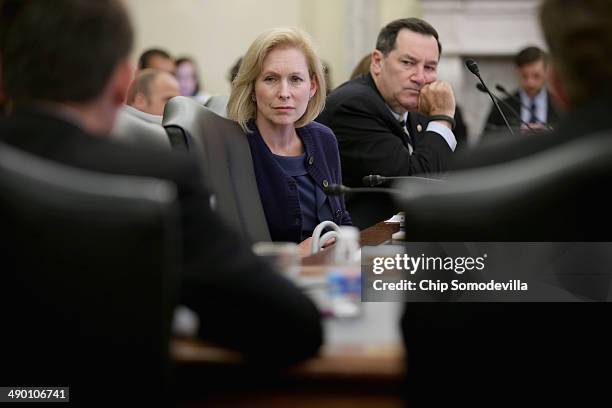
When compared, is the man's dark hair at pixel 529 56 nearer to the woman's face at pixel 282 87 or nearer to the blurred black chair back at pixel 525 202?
the woman's face at pixel 282 87

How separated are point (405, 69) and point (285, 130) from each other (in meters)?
1.10

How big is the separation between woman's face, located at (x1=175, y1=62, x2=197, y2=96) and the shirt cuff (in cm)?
351

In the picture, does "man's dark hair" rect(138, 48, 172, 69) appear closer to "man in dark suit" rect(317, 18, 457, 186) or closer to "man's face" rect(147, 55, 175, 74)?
"man's face" rect(147, 55, 175, 74)

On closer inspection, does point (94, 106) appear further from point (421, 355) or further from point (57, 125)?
point (421, 355)

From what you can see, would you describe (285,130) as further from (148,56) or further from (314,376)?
(148,56)

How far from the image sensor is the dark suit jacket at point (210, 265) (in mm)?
1513

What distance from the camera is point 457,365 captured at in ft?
4.99

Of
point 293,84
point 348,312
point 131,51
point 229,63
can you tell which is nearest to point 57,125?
point 131,51

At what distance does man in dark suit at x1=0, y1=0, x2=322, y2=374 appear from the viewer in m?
1.53

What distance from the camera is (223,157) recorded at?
10.9ft

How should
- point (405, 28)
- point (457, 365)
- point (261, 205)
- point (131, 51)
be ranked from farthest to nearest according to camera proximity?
point (405, 28)
point (261, 205)
point (131, 51)
point (457, 365)

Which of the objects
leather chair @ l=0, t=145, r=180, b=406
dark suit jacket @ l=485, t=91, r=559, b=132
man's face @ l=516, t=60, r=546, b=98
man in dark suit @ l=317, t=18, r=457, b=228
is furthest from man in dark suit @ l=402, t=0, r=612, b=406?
man's face @ l=516, t=60, r=546, b=98

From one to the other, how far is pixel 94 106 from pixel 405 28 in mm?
3275

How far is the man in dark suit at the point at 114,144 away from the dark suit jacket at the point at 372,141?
2.65 meters
